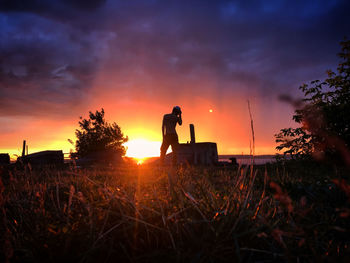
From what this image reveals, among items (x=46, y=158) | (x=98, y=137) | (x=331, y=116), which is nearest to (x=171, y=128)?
(x=331, y=116)

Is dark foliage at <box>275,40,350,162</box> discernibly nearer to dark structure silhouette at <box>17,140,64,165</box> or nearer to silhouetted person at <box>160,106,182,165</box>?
silhouetted person at <box>160,106,182,165</box>

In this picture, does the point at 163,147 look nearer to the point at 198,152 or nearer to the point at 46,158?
the point at 198,152

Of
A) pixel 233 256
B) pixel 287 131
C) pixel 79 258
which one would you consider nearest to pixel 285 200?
pixel 233 256

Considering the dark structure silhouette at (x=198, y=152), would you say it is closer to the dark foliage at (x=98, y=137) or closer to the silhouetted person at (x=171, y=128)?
the silhouetted person at (x=171, y=128)

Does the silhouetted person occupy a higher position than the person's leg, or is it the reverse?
the silhouetted person

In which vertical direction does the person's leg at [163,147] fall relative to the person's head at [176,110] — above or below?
below

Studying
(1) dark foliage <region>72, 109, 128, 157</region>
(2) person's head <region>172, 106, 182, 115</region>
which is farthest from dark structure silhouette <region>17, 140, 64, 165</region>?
(2) person's head <region>172, 106, 182, 115</region>

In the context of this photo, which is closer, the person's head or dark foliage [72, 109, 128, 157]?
the person's head

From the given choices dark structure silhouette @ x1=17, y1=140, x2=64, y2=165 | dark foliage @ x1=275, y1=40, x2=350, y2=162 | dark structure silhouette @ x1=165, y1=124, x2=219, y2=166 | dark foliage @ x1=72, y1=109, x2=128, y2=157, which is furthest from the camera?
dark foliage @ x1=72, y1=109, x2=128, y2=157

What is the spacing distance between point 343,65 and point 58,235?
1014cm

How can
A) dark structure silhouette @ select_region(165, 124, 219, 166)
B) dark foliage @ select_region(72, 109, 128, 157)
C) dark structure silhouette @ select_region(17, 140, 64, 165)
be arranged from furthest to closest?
dark foliage @ select_region(72, 109, 128, 157)
dark structure silhouette @ select_region(17, 140, 64, 165)
dark structure silhouette @ select_region(165, 124, 219, 166)

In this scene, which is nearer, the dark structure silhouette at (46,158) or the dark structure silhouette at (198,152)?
the dark structure silhouette at (198,152)

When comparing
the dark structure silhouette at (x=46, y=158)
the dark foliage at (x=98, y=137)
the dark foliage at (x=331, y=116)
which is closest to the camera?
the dark foliage at (x=331, y=116)

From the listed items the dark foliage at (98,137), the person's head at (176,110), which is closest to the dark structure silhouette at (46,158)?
the dark foliage at (98,137)
